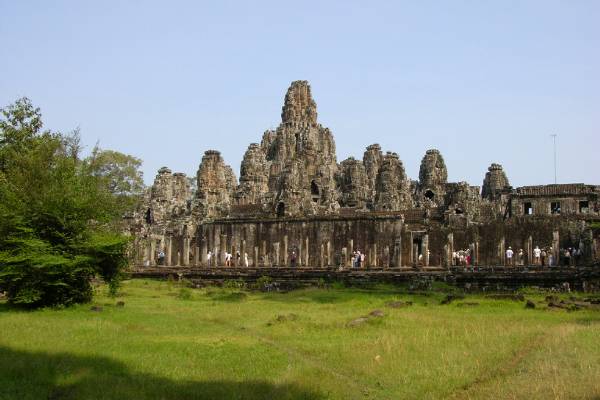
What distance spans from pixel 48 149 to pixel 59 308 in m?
9.23

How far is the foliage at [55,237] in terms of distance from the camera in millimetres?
25766

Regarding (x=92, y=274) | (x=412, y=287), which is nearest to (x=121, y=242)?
(x=92, y=274)

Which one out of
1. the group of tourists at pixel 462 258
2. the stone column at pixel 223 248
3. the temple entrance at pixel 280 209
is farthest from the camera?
the temple entrance at pixel 280 209

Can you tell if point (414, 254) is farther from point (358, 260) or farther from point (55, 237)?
point (55, 237)

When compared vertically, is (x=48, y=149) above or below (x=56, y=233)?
above

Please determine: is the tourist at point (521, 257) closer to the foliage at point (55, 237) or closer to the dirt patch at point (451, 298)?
the dirt patch at point (451, 298)

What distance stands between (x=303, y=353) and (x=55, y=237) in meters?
13.2

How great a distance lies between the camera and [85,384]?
50.2 ft

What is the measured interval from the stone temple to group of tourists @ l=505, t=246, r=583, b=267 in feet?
1.25

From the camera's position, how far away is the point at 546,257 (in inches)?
1585

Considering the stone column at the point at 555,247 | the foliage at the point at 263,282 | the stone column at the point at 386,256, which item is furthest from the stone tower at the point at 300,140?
the stone column at the point at 555,247

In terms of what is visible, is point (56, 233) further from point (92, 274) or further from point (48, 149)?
point (48, 149)

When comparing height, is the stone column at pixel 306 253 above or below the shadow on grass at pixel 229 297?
above

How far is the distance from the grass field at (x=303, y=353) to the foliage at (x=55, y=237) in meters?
1.12
